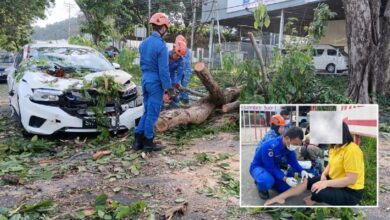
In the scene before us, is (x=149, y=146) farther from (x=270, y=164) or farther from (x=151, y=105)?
(x=270, y=164)

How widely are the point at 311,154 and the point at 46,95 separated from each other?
445cm

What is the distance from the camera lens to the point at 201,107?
273 inches

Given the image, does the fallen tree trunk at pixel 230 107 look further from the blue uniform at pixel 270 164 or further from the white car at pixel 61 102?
the blue uniform at pixel 270 164

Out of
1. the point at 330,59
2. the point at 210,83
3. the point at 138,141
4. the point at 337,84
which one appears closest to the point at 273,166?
the point at 138,141

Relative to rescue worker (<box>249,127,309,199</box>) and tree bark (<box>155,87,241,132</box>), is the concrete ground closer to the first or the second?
rescue worker (<box>249,127,309,199</box>)

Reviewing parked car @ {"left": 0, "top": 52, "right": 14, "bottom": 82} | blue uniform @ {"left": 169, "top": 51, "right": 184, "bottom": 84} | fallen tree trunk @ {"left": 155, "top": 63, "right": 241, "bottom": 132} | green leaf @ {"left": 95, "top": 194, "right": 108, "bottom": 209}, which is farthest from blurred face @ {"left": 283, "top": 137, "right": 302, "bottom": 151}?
parked car @ {"left": 0, "top": 52, "right": 14, "bottom": 82}

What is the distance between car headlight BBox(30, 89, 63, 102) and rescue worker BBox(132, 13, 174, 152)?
4.32ft

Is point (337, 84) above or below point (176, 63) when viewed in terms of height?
below

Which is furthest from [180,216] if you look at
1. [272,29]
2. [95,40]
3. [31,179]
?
[272,29]

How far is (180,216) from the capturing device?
130 inches

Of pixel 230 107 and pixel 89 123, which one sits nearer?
pixel 89 123

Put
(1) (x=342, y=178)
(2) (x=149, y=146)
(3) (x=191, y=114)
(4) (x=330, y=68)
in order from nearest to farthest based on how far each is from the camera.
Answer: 1. (1) (x=342, y=178)
2. (2) (x=149, y=146)
3. (3) (x=191, y=114)
4. (4) (x=330, y=68)

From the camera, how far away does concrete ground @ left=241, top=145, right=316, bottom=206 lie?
211 centimetres

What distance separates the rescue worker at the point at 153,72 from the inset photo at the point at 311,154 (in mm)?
2975
